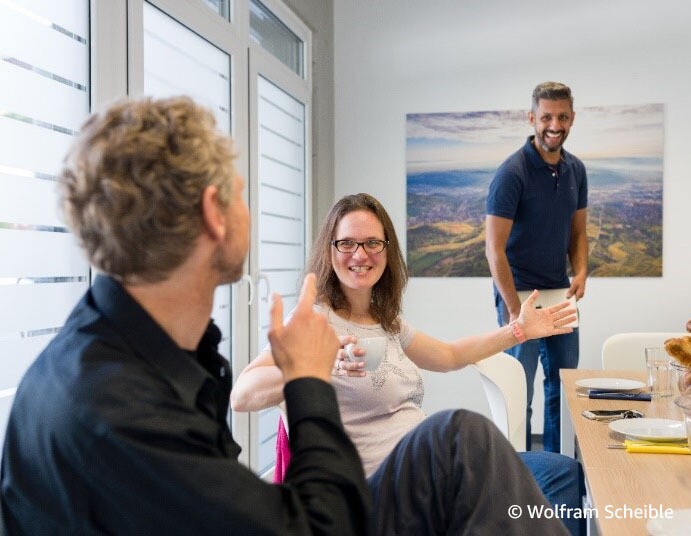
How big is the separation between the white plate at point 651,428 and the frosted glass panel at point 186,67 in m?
1.44

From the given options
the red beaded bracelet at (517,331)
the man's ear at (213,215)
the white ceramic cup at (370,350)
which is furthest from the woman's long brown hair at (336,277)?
Result: the man's ear at (213,215)

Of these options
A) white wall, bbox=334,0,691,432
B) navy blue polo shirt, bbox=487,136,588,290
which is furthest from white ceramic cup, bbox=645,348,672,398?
white wall, bbox=334,0,691,432

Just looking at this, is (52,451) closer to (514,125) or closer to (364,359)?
(364,359)

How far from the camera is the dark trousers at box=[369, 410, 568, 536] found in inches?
45.1

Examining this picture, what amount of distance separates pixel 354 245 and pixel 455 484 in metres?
0.94

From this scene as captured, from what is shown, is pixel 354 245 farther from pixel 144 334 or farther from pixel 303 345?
pixel 144 334

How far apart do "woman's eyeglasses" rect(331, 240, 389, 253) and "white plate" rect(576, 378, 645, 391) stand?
73 cm

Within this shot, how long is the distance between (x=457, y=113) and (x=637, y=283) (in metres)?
1.51

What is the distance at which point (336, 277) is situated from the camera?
6.88 ft

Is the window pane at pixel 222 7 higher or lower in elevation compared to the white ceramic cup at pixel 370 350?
higher

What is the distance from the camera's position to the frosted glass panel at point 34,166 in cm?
208

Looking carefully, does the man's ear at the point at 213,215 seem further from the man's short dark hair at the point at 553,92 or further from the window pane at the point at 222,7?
the man's short dark hair at the point at 553,92

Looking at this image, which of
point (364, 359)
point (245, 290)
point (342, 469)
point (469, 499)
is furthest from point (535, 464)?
point (245, 290)

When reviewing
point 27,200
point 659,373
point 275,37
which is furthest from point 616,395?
point 275,37
